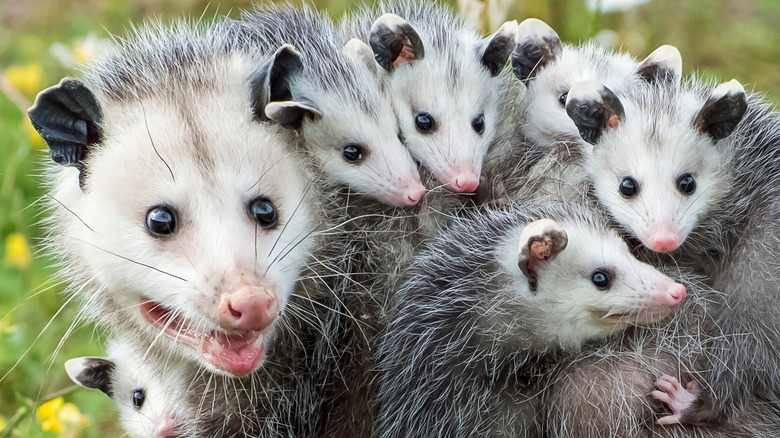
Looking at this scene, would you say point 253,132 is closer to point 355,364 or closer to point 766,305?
point 355,364

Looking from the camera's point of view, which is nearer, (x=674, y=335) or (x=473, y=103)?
(x=674, y=335)

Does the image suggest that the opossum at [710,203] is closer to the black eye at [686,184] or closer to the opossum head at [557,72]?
the black eye at [686,184]

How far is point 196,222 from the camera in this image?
1771 millimetres

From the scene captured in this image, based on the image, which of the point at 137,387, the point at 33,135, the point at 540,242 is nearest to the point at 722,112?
the point at 540,242

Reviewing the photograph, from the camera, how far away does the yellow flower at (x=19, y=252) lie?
2.91 meters

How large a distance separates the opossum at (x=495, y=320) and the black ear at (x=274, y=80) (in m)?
0.50

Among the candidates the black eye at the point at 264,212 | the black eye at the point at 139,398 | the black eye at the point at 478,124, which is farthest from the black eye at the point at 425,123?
the black eye at the point at 139,398

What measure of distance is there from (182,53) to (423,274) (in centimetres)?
76

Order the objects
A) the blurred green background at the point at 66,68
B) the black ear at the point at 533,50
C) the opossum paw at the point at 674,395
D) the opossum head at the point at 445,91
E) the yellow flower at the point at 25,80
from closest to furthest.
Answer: the opossum paw at the point at 674,395
the opossum head at the point at 445,91
the black ear at the point at 533,50
the blurred green background at the point at 66,68
the yellow flower at the point at 25,80

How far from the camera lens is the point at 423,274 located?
2035mm

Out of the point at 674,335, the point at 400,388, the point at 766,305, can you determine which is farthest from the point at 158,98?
the point at 766,305

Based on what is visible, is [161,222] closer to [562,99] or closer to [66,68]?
[562,99]

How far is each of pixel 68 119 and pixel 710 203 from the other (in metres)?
1.43

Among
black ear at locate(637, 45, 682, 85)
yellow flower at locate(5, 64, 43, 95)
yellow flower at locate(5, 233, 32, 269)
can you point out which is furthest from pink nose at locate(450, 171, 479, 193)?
yellow flower at locate(5, 64, 43, 95)
